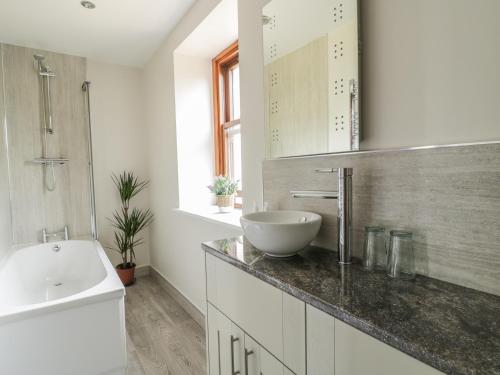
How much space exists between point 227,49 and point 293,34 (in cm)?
136

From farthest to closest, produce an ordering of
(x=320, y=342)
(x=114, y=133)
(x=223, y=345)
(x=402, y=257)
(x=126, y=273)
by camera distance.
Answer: (x=114, y=133)
(x=126, y=273)
(x=223, y=345)
(x=402, y=257)
(x=320, y=342)

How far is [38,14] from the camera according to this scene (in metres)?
2.18

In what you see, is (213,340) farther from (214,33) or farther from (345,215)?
(214,33)

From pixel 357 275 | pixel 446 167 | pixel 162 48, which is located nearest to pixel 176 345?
pixel 357 275

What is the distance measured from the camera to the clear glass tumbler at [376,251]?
2.99 feet

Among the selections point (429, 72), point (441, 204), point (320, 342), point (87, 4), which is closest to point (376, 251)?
point (441, 204)

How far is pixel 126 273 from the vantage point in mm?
3100

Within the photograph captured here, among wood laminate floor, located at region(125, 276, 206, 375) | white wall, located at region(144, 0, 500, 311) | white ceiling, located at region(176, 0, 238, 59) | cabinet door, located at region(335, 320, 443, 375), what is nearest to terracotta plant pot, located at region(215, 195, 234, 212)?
white wall, located at region(144, 0, 500, 311)

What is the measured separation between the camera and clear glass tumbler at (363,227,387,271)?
2.99 ft

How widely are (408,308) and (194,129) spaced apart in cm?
230

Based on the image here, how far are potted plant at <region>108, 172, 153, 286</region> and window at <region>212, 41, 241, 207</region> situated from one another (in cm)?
122

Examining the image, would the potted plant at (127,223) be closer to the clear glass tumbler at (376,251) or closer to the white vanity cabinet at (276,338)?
the white vanity cabinet at (276,338)

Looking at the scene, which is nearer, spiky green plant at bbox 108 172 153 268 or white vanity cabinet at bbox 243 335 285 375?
white vanity cabinet at bbox 243 335 285 375

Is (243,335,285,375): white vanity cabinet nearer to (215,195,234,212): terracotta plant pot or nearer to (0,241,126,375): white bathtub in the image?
(0,241,126,375): white bathtub
